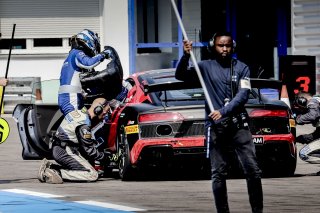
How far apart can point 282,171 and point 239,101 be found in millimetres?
4970

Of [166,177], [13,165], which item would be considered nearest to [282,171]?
[166,177]

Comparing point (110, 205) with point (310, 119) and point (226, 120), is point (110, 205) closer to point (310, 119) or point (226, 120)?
point (226, 120)

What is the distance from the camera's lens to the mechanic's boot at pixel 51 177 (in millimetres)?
15637

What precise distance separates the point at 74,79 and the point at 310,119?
3.08m

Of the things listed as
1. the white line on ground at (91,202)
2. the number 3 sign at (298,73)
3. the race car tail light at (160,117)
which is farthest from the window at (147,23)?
the white line on ground at (91,202)

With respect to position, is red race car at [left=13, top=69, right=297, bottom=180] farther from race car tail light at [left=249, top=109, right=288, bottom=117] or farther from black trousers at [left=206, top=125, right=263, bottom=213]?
black trousers at [left=206, top=125, right=263, bottom=213]

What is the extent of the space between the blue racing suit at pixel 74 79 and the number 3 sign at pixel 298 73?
10862 mm

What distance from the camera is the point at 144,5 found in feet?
101

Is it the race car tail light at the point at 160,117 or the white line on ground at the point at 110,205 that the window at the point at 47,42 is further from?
the white line on ground at the point at 110,205

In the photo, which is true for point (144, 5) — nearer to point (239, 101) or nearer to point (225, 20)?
point (225, 20)

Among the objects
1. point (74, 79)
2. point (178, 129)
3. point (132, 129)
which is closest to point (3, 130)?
point (74, 79)

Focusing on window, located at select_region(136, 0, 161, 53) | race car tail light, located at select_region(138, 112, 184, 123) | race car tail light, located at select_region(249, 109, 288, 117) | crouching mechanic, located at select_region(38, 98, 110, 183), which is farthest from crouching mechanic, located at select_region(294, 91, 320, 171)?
window, located at select_region(136, 0, 161, 53)

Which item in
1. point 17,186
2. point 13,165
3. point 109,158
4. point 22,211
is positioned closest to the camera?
point 22,211

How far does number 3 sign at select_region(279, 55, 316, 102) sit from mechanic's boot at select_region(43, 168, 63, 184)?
37.1 ft
